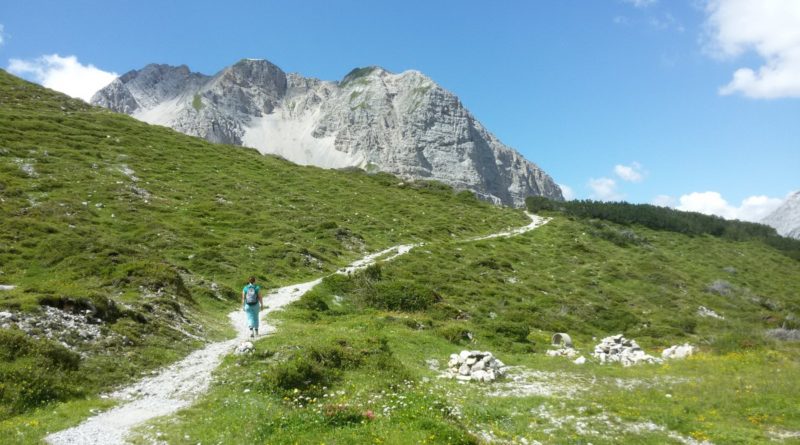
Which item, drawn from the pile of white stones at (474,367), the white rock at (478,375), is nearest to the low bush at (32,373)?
the pile of white stones at (474,367)

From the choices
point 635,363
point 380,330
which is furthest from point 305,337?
point 635,363

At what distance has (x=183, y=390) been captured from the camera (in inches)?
607

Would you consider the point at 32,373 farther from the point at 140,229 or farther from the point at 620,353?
the point at 140,229

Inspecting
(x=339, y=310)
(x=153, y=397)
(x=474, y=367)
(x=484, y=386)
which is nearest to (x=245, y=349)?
(x=153, y=397)

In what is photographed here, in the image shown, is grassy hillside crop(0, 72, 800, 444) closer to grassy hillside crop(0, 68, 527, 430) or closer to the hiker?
grassy hillside crop(0, 68, 527, 430)

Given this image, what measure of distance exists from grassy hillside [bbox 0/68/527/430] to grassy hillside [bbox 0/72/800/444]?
14cm

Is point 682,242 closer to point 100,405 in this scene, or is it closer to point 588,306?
point 588,306

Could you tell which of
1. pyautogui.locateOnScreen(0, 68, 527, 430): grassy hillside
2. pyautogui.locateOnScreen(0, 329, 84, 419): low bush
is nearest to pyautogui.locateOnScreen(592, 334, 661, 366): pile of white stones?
pyautogui.locateOnScreen(0, 68, 527, 430): grassy hillside

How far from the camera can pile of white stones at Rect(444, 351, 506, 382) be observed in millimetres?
19312

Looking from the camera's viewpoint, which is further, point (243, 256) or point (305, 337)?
point (243, 256)

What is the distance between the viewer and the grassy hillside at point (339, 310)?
13.7m

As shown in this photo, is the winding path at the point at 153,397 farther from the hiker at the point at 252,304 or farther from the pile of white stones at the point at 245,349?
the hiker at the point at 252,304

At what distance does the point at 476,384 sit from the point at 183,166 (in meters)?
60.4

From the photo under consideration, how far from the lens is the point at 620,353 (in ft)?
82.1
